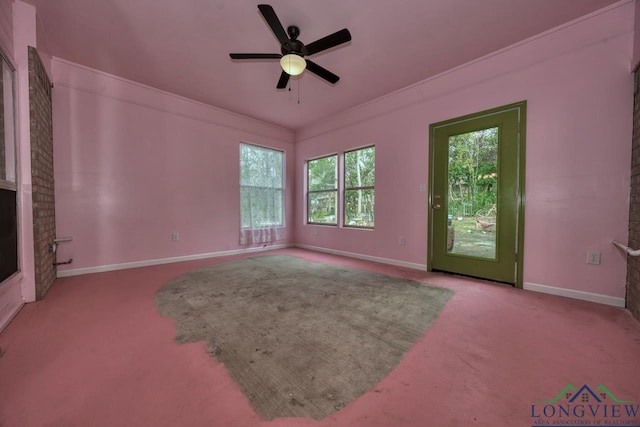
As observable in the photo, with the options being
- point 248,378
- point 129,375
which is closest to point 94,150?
point 129,375

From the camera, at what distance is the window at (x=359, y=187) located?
4359 mm

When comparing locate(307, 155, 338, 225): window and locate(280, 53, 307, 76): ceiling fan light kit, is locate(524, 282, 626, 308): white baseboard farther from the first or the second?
locate(280, 53, 307, 76): ceiling fan light kit

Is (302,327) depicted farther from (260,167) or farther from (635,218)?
(260,167)

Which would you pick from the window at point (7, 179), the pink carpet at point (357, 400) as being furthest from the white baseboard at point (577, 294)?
the window at point (7, 179)

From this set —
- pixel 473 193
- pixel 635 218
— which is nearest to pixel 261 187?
pixel 473 193

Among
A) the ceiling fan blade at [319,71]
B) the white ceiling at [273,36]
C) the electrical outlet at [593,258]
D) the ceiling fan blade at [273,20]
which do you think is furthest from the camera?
the ceiling fan blade at [319,71]

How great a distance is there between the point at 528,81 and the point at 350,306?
3.21 metres

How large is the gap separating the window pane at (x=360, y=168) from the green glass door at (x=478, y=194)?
43.2 inches

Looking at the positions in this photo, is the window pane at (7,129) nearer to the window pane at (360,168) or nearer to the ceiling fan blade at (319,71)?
the ceiling fan blade at (319,71)

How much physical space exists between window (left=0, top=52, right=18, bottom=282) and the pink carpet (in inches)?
20.1

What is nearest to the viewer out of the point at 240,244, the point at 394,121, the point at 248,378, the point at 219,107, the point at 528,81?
the point at 248,378

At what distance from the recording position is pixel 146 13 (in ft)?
7.55

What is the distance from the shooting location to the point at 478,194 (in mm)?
3094

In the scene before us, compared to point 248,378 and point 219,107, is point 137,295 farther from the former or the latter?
point 219,107
